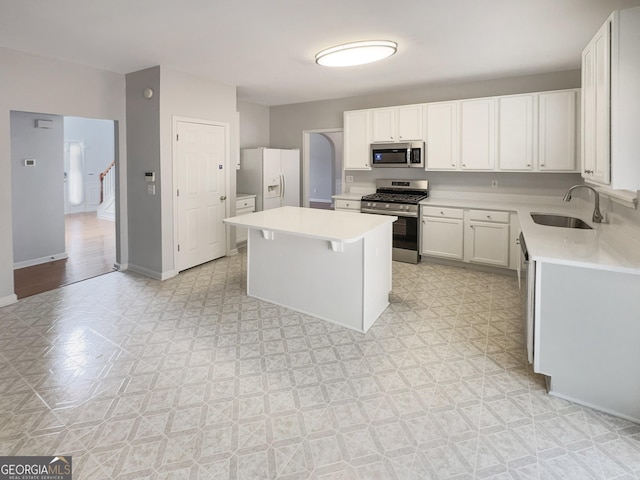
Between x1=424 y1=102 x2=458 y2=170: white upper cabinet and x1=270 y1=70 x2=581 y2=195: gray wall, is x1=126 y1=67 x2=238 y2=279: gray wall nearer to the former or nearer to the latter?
x1=270 y1=70 x2=581 y2=195: gray wall

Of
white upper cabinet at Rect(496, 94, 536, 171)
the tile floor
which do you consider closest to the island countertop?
the tile floor

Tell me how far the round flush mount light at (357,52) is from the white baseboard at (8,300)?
4.01 m

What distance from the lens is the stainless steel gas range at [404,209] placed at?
5078mm

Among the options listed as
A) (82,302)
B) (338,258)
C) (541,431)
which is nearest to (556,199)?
(338,258)

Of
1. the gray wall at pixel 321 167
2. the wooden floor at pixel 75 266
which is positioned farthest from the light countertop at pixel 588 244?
the gray wall at pixel 321 167

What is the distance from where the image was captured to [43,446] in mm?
1807

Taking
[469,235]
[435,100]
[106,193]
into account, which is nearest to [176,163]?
[435,100]

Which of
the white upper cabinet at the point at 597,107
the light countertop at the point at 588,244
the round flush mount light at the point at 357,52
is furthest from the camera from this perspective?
the round flush mount light at the point at 357,52

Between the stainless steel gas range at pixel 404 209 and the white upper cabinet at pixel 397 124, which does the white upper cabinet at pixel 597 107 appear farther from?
the white upper cabinet at pixel 397 124

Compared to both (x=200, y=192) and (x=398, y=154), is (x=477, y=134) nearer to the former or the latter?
(x=398, y=154)

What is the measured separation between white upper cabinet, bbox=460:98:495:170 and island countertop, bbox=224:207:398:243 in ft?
6.62

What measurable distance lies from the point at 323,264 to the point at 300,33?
2086mm

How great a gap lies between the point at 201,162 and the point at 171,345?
2870 mm

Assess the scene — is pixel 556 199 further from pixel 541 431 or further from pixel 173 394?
pixel 173 394
